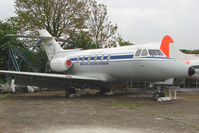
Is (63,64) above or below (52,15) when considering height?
below

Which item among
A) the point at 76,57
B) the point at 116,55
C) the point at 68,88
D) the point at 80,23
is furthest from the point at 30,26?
the point at 116,55

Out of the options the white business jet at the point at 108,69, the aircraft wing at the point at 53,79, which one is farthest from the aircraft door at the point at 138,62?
the aircraft wing at the point at 53,79

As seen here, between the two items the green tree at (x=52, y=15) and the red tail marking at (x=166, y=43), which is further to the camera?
the green tree at (x=52, y=15)

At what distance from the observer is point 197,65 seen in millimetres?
20625

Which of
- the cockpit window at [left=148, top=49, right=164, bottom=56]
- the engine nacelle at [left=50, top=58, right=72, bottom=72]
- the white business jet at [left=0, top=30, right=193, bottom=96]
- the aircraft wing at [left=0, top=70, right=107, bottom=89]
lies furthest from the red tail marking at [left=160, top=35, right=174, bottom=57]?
the engine nacelle at [left=50, top=58, right=72, bottom=72]

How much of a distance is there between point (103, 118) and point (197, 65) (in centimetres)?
1538

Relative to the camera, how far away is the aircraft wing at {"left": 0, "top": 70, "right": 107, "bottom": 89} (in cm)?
1488

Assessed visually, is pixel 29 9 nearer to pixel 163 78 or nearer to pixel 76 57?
pixel 76 57

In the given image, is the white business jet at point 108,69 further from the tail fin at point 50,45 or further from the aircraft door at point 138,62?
the tail fin at point 50,45

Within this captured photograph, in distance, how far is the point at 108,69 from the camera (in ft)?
49.4

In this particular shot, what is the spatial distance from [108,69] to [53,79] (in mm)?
3712

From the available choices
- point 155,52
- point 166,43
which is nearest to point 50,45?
point 166,43

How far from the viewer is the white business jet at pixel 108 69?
41.9 feet

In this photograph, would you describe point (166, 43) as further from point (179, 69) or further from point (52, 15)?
point (52, 15)
